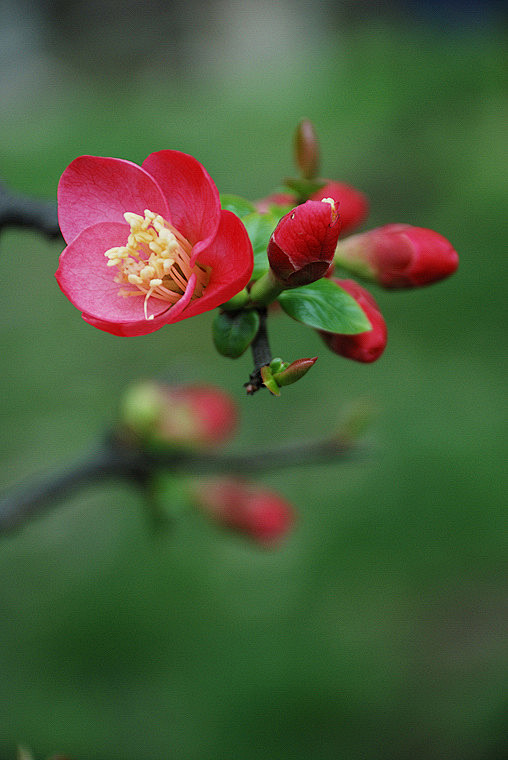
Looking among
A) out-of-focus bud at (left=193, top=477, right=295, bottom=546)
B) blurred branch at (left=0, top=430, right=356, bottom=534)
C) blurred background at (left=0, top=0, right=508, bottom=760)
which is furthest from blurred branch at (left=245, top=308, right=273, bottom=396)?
out-of-focus bud at (left=193, top=477, right=295, bottom=546)

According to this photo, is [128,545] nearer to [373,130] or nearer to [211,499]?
[211,499]

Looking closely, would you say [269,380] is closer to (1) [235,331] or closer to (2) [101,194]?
(1) [235,331]

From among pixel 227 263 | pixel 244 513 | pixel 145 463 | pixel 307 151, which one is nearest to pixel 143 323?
pixel 227 263

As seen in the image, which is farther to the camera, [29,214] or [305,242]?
[29,214]

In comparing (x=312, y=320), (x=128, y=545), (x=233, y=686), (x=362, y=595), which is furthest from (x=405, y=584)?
(x=312, y=320)

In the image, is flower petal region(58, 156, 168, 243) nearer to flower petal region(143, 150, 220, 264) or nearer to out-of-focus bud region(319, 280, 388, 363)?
flower petal region(143, 150, 220, 264)

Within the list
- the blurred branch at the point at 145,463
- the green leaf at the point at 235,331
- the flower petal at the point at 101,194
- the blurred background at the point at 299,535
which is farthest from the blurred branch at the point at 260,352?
the blurred branch at the point at 145,463
